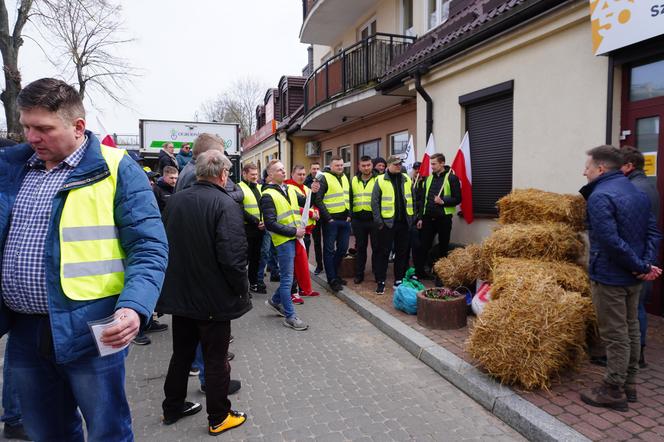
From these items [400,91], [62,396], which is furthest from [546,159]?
[62,396]

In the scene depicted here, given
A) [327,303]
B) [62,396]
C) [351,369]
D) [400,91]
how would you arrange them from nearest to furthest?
[62,396], [351,369], [327,303], [400,91]

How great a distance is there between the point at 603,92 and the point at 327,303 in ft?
14.9

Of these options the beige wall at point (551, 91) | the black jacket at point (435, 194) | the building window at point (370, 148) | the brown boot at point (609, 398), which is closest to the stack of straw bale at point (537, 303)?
the brown boot at point (609, 398)

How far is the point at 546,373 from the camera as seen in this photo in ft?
11.4

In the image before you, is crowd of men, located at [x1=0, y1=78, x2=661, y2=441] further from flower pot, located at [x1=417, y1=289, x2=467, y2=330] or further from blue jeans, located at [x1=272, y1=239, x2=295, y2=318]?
flower pot, located at [x1=417, y1=289, x2=467, y2=330]

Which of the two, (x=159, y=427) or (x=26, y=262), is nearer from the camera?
(x=26, y=262)

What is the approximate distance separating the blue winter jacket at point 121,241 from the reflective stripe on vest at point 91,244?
0.09 ft

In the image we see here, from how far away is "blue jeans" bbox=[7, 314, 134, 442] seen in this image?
1.87 meters

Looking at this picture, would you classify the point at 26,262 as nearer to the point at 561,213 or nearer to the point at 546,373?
the point at 546,373

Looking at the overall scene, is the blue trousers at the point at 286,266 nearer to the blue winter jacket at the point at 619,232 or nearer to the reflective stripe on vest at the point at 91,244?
the blue winter jacket at the point at 619,232

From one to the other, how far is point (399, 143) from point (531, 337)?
8580mm

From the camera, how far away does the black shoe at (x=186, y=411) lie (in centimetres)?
322

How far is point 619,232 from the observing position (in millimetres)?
3176

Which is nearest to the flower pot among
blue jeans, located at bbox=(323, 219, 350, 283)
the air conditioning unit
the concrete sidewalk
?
the concrete sidewalk
